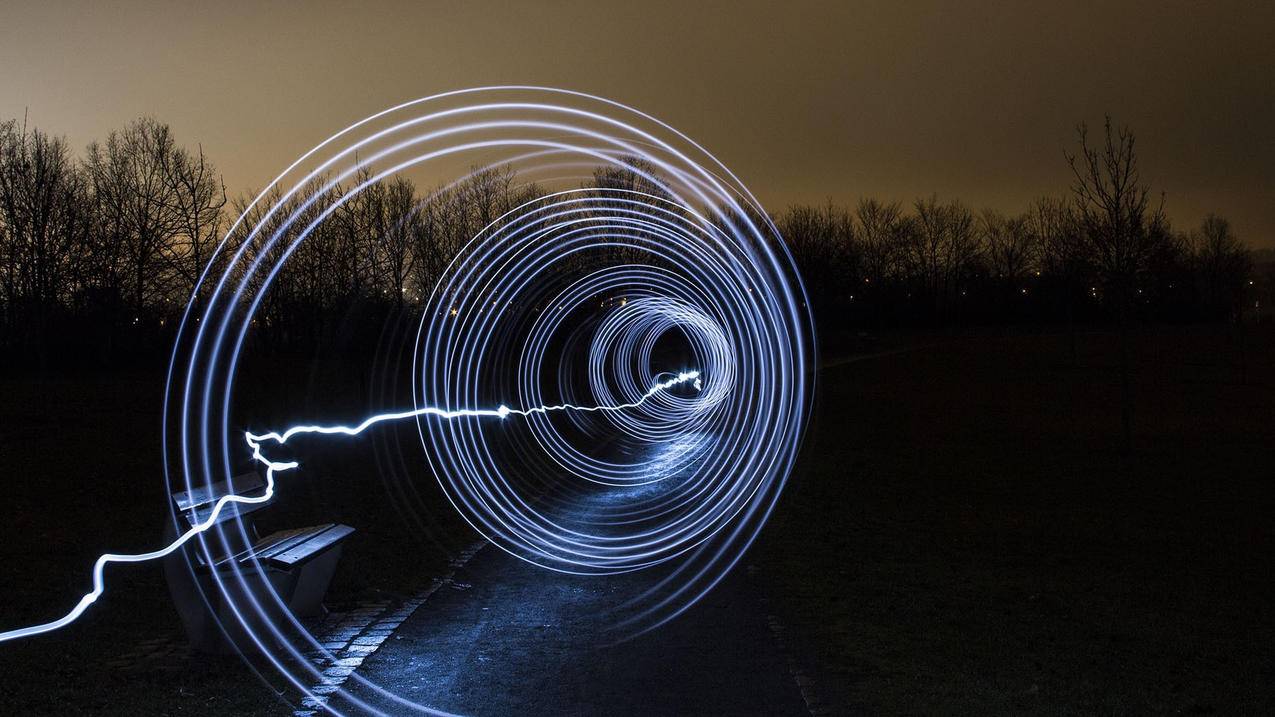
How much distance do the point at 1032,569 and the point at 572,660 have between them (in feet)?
13.2

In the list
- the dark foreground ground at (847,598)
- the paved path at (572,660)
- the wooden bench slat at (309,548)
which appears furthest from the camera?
the wooden bench slat at (309,548)

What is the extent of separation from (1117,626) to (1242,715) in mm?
1768

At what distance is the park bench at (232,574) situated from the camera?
21.1 ft

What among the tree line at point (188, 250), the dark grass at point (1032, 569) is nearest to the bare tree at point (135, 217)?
the tree line at point (188, 250)

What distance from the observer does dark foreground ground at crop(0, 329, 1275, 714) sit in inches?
225

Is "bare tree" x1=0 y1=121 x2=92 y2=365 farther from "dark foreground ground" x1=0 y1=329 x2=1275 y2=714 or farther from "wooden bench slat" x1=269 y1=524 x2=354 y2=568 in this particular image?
"wooden bench slat" x1=269 y1=524 x2=354 y2=568

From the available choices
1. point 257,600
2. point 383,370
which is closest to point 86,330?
point 383,370

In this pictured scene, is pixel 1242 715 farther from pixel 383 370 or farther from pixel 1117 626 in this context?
pixel 383 370

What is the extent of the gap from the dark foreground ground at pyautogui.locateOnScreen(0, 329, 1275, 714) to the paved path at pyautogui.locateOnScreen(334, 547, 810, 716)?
0.08ft

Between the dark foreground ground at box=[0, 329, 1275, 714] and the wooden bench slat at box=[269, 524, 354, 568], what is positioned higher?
the wooden bench slat at box=[269, 524, 354, 568]

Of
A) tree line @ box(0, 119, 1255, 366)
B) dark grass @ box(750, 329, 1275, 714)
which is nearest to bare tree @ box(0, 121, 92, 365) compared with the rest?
tree line @ box(0, 119, 1255, 366)

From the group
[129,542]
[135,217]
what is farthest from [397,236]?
[129,542]

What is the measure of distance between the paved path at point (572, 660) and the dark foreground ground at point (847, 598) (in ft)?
0.08

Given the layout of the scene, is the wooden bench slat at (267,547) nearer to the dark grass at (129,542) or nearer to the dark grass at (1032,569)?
the dark grass at (129,542)
